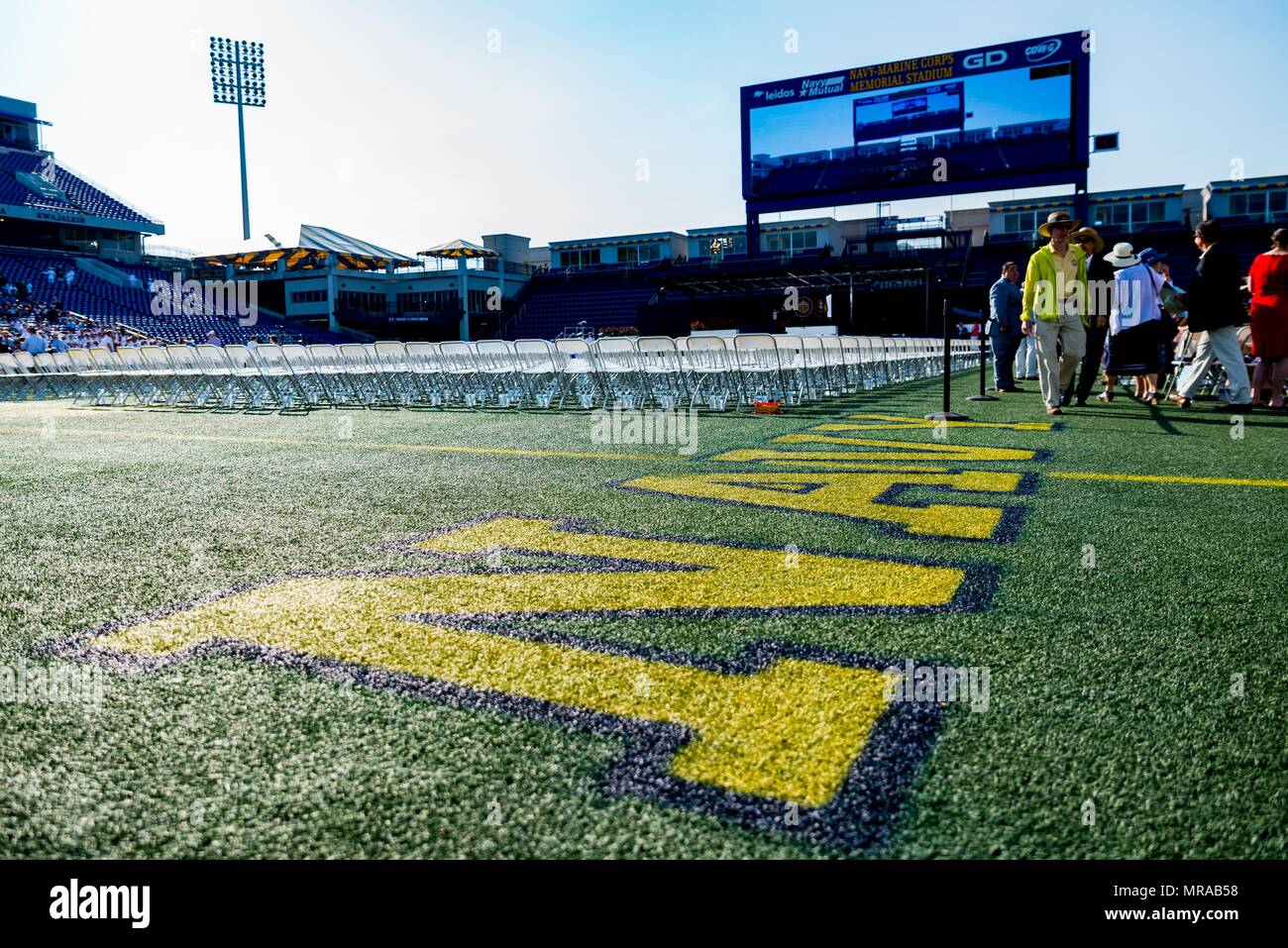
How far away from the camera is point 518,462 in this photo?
19.3 feet

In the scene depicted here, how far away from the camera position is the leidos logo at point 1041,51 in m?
30.9

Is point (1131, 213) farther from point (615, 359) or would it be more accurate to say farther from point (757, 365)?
point (615, 359)

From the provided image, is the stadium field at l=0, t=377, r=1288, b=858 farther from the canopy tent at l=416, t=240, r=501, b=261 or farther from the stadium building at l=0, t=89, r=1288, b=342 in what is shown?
the canopy tent at l=416, t=240, r=501, b=261

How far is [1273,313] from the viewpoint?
7637 mm

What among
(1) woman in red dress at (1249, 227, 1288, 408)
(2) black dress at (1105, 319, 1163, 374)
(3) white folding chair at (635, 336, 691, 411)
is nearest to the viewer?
(1) woman in red dress at (1249, 227, 1288, 408)

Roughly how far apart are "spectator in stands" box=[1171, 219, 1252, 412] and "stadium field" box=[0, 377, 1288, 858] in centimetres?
402

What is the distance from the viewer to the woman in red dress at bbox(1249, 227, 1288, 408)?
25.1 ft

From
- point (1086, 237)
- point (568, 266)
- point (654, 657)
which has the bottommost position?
point (654, 657)

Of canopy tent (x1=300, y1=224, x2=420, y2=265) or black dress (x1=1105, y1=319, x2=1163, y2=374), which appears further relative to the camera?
canopy tent (x1=300, y1=224, x2=420, y2=265)

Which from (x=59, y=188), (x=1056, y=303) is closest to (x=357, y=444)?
(x=1056, y=303)

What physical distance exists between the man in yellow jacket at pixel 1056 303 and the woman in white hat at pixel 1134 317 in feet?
2.85
